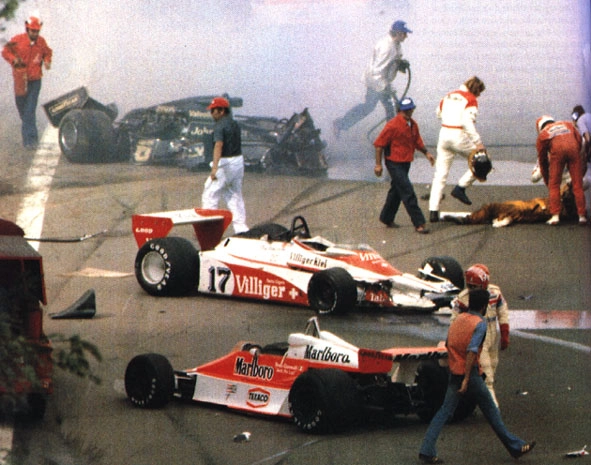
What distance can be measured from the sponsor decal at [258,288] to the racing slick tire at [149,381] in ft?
12.5

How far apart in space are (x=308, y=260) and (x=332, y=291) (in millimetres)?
634

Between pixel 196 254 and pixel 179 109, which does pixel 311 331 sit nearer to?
pixel 196 254

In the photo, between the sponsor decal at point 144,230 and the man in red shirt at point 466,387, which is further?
the sponsor decal at point 144,230

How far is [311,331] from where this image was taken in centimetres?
992

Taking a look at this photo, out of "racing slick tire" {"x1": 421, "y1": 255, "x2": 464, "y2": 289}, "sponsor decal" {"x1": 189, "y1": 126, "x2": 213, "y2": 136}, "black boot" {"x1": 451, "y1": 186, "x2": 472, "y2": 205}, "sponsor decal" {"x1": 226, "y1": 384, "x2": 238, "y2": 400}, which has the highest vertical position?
"sponsor decal" {"x1": 226, "y1": 384, "x2": 238, "y2": 400}

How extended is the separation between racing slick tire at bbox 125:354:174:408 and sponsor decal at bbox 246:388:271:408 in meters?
0.63

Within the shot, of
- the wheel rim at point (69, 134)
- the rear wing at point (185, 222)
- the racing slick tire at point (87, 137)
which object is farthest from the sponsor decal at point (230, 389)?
the wheel rim at point (69, 134)

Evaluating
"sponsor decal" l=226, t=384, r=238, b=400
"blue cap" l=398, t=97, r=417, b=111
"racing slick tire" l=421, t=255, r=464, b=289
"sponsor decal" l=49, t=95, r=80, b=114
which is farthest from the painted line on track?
"sponsor decal" l=226, t=384, r=238, b=400

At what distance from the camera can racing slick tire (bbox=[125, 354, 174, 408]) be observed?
982 cm

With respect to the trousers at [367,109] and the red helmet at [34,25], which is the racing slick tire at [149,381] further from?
the trousers at [367,109]

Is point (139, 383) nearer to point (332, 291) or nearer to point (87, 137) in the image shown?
point (332, 291)

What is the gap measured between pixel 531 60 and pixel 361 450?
506 inches

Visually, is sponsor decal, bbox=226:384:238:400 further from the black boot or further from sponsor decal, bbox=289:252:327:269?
the black boot

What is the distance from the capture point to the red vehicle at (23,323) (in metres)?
5.36
